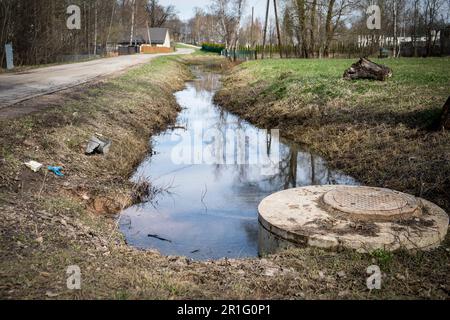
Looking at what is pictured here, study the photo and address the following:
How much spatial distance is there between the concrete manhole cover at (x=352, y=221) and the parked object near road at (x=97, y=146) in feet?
14.5

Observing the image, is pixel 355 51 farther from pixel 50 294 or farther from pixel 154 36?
pixel 154 36

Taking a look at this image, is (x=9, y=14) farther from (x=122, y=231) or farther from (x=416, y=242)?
(x=416, y=242)

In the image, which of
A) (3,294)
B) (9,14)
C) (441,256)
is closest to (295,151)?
(441,256)

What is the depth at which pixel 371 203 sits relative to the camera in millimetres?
6215

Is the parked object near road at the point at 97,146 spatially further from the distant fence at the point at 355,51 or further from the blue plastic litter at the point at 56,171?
the distant fence at the point at 355,51

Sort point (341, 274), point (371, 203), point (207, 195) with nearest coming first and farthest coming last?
point (341, 274), point (371, 203), point (207, 195)

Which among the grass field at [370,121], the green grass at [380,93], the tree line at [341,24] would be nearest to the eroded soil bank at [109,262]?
the grass field at [370,121]

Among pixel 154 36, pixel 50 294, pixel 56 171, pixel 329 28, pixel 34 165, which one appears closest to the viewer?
pixel 50 294

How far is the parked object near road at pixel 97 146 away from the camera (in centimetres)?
937

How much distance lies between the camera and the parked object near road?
937 cm

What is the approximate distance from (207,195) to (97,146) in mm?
2635

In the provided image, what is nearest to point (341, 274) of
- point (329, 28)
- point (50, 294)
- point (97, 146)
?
point (50, 294)

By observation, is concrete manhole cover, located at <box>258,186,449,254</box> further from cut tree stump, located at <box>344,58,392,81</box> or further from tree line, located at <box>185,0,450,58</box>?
tree line, located at <box>185,0,450,58</box>

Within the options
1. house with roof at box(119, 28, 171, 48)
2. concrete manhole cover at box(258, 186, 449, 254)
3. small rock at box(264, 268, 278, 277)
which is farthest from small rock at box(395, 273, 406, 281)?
house with roof at box(119, 28, 171, 48)
